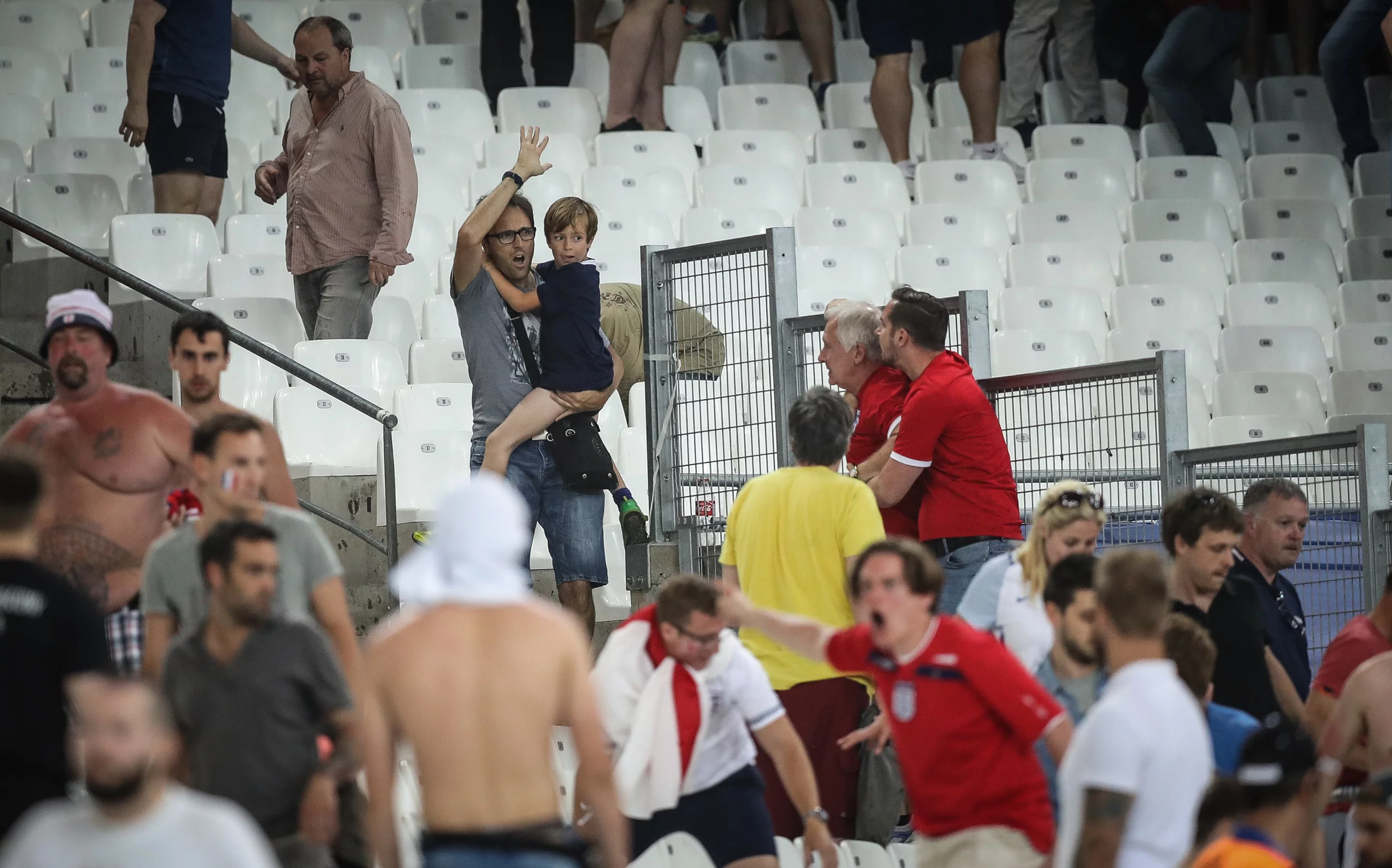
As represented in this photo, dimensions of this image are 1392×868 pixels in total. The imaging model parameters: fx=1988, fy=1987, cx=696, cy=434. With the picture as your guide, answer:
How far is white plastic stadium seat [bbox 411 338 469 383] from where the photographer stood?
28.9ft

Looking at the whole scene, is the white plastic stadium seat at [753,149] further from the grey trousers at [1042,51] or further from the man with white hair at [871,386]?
the man with white hair at [871,386]

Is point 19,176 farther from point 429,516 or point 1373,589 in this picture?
point 1373,589

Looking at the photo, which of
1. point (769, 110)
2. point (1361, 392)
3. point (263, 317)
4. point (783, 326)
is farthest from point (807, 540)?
point (769, 110)

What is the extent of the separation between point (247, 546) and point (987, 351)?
11.3 feet

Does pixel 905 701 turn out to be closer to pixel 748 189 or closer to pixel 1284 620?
pixel 1284 620

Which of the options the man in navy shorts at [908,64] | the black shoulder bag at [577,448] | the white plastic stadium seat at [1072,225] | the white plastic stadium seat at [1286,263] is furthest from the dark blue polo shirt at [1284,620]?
the man in navy shorts at [908,64]

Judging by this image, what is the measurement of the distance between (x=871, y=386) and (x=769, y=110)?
5192 millimetres

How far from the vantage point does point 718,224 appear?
9.79 m

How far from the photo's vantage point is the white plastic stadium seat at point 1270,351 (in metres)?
9.93

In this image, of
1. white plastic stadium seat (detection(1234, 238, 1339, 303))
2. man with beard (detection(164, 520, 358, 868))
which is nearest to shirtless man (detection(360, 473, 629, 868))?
man with beard (detection(164, 520, 358, 868))

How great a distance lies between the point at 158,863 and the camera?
332 cm

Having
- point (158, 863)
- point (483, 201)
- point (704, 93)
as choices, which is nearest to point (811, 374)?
point (483, 201)

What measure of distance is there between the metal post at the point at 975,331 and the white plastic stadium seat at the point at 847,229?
3.18 m

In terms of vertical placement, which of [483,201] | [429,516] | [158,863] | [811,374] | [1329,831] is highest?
[483,201]
